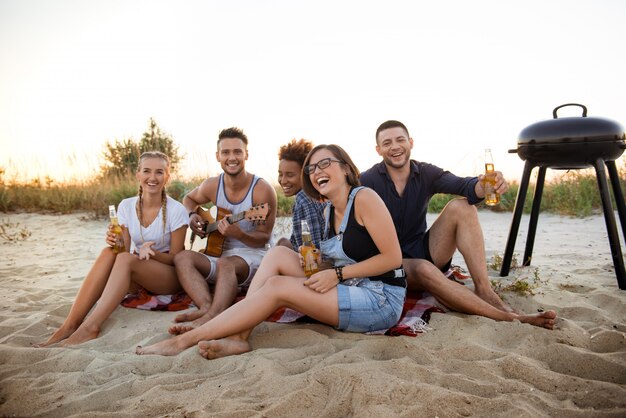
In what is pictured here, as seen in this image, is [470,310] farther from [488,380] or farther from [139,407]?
[139,407]

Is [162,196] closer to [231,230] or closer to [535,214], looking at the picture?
[231,230]

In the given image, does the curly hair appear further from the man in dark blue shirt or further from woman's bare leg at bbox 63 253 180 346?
woman's bare leg at bbox 63 253 180 346

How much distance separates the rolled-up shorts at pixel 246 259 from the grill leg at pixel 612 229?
313 centimetres

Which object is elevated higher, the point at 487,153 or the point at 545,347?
the point at 487,153

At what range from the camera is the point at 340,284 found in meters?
3.21

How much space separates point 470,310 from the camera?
12.0 ft

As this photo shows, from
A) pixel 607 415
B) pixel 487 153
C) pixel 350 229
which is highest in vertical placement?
pixel 487 153

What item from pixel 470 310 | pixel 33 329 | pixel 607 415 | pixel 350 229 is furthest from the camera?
pixel 33 329

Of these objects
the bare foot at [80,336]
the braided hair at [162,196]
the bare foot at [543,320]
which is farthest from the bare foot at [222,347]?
the bare foot at [543,320]

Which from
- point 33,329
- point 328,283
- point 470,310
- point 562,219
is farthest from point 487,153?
point 562,219

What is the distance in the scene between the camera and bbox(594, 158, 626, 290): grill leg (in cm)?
432

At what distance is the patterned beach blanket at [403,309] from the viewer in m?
3.43

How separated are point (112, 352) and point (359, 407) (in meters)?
1.90

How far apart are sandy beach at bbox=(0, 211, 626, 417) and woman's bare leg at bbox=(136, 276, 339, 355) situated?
0.17 meters
